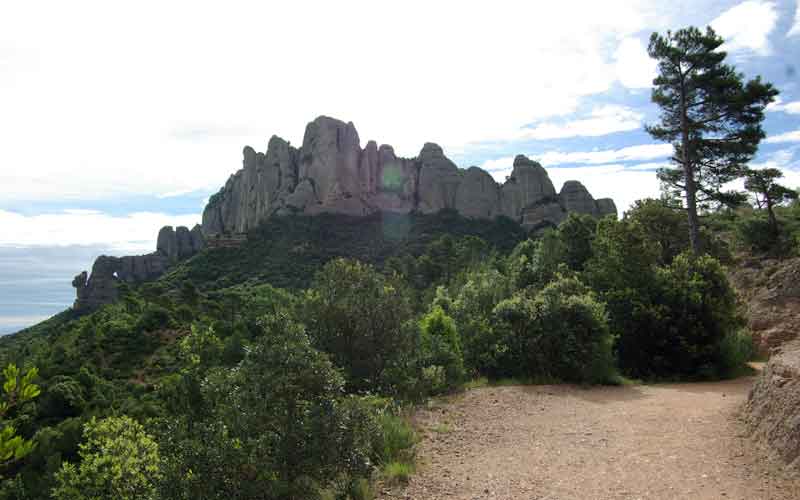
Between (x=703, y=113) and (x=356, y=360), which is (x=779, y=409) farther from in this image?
(x=703, y=113)

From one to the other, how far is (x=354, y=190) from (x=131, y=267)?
4460cm

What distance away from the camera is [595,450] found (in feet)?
25.9

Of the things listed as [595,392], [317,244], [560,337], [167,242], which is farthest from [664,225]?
[167,242]

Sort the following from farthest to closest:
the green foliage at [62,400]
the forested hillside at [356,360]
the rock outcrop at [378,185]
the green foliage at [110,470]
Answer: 1. the rock outcrop at [378,185]
2. the green foliage at [62,400]
3. the green foliage at [110,470]
4. the forested hillside at [356,360]

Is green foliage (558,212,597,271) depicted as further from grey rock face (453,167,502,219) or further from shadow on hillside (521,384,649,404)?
grey rock face (453,167,502,219)

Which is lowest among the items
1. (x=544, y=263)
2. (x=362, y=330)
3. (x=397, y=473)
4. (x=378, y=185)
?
(x=397, y=473)

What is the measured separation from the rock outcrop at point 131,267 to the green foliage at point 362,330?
77565mm

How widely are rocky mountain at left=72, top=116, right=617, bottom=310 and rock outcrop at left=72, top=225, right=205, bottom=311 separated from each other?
0.19 metres

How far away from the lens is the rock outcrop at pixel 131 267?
80.1m

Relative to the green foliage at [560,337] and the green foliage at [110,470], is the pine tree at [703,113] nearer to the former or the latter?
the green foliage at [560,337]

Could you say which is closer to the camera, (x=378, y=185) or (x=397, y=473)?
(x=397, y=473)

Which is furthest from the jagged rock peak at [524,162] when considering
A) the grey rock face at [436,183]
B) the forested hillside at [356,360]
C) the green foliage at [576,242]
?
the green foliage at [576,242]

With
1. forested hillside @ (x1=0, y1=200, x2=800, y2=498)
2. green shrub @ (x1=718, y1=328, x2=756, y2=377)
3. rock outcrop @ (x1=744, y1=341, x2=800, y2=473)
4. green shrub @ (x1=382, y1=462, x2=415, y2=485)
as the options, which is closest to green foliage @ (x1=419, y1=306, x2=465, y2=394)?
forested hillside @ (x1=0, y1=200, x2=800, y2=498)

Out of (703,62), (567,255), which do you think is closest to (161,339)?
(567,255)
